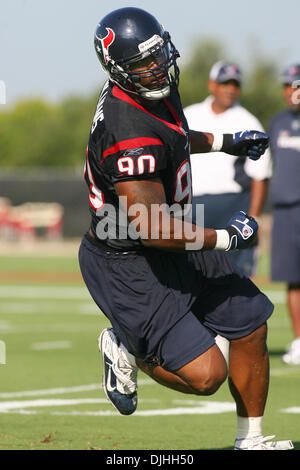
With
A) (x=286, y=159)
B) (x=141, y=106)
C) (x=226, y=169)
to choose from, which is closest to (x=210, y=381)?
(x=141, y=106)

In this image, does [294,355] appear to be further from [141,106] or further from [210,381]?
[141,106]

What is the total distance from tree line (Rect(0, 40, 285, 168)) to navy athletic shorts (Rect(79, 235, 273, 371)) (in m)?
47.4

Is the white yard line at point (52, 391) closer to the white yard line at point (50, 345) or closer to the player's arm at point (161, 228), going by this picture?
the white yard line at point (50, 345)

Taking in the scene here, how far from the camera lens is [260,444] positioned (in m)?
4.90

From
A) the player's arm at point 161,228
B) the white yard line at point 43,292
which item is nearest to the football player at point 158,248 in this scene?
the player's arm at point 161,228

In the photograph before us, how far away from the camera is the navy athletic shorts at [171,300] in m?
4.80

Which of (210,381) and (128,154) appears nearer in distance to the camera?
(128,154)

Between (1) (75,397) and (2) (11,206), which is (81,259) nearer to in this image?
(1) (75,397)

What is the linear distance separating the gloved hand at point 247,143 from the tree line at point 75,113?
46.8m

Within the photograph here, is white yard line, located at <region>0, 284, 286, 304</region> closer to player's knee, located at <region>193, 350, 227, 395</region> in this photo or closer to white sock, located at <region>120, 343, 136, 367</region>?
white sock, located at <region>120, 343, 136, 367</region>

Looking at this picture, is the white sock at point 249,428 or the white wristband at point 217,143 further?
the white wristband at point 217,143

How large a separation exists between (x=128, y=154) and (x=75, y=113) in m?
86.9
